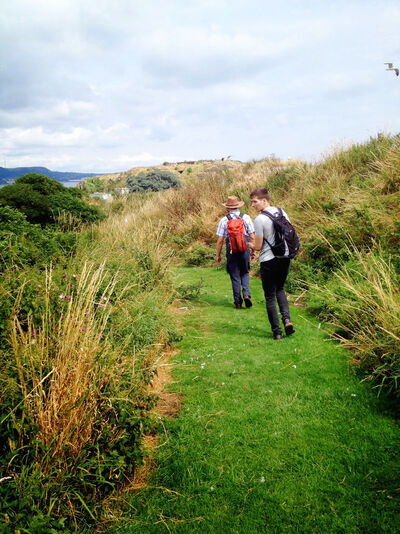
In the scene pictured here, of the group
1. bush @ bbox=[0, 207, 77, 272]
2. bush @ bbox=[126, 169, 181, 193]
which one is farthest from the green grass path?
bush @ bbox=[126, 169, 181, 193]

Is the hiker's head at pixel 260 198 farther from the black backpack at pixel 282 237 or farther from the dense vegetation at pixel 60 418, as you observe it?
the dense vegetation at pixel 60 418

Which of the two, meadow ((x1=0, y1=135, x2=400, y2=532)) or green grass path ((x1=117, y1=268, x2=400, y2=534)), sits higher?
meadow ((x1=0, y1=135, x2=400, y2=532))

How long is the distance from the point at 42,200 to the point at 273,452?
10723mm

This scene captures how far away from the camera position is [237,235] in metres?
6.68

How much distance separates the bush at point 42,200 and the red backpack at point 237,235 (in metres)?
6.39

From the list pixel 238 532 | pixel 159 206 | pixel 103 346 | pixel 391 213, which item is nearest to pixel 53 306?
pixel 103 346

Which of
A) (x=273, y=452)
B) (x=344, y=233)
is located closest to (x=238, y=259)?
(x=344, y=233)

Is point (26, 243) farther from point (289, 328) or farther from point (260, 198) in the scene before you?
point (289, 328)

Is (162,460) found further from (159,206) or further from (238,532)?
(159,206)

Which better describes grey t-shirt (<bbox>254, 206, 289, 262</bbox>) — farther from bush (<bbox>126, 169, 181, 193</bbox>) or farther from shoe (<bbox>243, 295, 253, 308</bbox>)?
bush (<bbox>126, 169, 181, 193</bbox>)

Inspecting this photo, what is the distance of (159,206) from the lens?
16984mm

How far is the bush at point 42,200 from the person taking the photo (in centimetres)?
1088

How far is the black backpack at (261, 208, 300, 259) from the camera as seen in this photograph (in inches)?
193

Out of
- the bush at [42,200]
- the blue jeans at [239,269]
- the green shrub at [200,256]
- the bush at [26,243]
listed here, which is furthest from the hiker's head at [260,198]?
the bush at [42,200]
